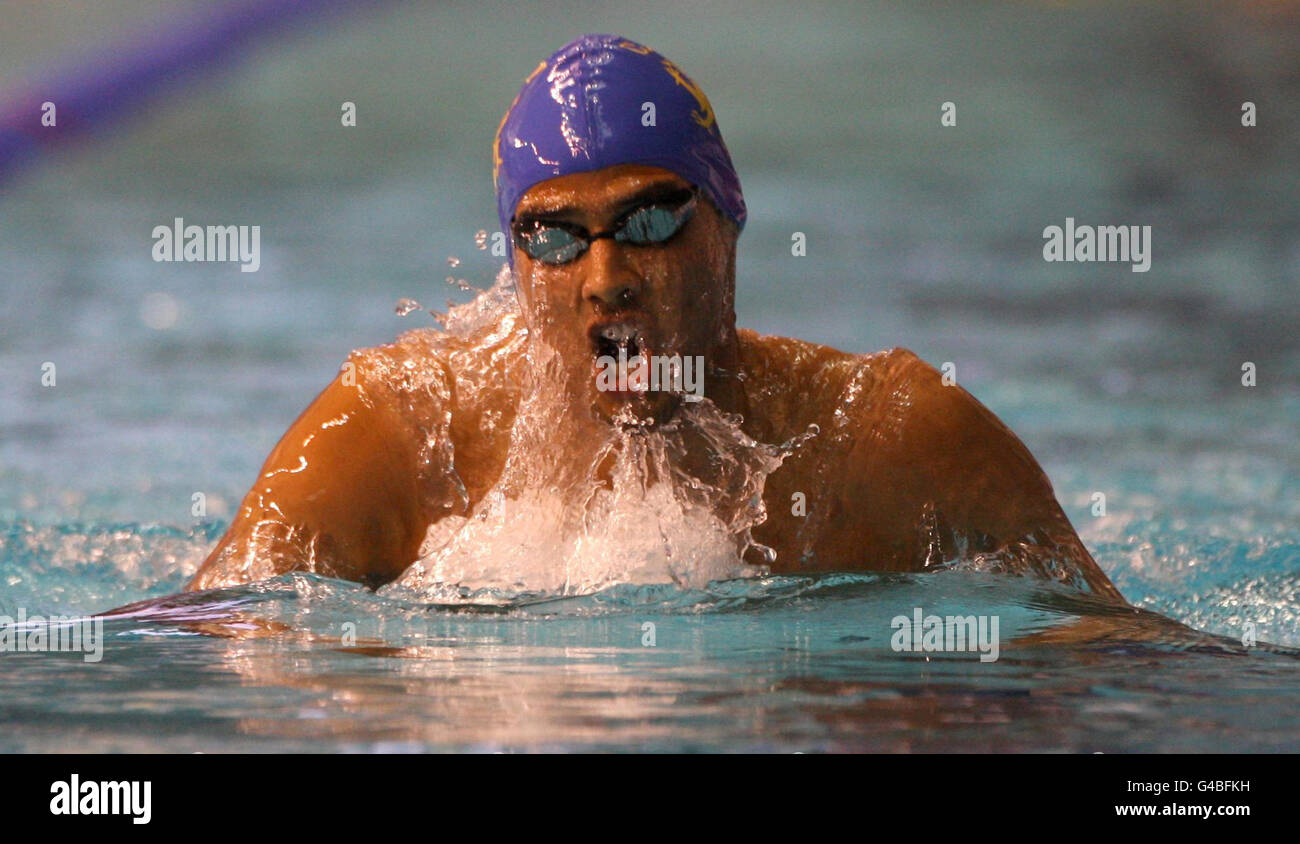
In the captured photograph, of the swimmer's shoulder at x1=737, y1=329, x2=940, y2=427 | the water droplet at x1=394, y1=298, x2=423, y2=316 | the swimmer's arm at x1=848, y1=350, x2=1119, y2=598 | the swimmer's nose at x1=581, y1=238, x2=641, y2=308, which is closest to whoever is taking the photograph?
the swimmer's nose at x1=581, y1=238, x2=641, y2=308

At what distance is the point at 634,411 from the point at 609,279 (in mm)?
225

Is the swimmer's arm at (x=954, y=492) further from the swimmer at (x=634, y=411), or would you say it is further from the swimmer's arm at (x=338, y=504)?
the swimmer's arm at (x=338, y=504)

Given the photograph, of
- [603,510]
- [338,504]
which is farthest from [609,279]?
[338,504]

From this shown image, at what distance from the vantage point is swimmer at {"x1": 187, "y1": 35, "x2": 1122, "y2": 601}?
2436 millimetres

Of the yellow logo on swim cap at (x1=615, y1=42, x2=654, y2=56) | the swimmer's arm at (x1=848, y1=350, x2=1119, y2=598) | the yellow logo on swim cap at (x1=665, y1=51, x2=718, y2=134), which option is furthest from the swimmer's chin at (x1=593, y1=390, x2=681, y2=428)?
the yellow logo on swim cap at (x1=615, y1=42, x2=654, y2=56)

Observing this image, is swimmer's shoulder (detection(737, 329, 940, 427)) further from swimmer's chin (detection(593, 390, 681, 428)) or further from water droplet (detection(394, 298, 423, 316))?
water droplet (detection(394, 298, 423, 316))

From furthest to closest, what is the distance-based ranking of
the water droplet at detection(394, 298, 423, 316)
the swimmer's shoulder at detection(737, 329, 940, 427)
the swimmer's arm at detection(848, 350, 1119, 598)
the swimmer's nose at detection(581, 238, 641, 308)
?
the water droplet at detection(394, 298, 423, 316) → the swimmer's shoulder at detection(737, 329, 940, 427) → the swimmer's arm at detection(848, 350, 1119, 598) → the swimmer's nose at detection(581, 238, 641, 308)

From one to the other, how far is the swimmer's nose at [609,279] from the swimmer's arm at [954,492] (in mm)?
496

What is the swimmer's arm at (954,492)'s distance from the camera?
97.3 inches

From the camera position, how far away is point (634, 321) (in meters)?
2.39

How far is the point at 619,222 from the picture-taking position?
2426 mm
